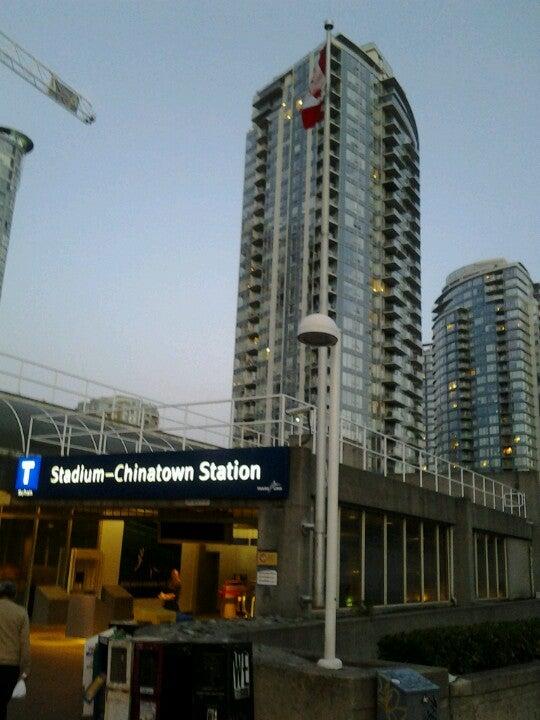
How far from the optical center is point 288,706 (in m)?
7.57

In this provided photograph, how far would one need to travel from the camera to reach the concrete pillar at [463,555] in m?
21.6

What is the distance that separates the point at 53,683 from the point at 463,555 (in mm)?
14350

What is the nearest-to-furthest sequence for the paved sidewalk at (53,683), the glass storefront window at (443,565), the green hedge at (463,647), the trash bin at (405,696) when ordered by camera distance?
the trash bin at (405,696), the paved sidewalk at (53,683), the green hedge at (463,647), the glass storefront window at (443,565)

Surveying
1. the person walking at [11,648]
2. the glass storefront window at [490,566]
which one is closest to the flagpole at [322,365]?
the person walking at [11,648]

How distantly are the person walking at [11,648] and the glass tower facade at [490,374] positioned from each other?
168m

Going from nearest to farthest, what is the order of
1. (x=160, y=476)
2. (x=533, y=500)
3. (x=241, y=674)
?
(x=241, y=674) → (x=160, y=476) → (x=533, y=500)

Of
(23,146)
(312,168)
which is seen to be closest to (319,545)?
(312,168)

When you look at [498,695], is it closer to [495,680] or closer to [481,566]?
[495,680]

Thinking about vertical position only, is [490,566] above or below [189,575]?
above

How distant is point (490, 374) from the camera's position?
17812cm

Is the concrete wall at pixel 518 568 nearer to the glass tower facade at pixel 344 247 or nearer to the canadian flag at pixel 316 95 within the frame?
the canadian flag at pixel 316 95

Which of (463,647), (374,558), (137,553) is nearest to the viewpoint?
(463,647)

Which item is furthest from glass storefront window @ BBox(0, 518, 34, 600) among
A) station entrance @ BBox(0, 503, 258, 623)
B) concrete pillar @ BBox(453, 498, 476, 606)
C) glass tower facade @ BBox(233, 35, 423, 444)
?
glass tower facade @ BBox(233, 35, 423, 444)

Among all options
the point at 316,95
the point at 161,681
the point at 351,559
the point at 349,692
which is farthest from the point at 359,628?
the point at 316,95
